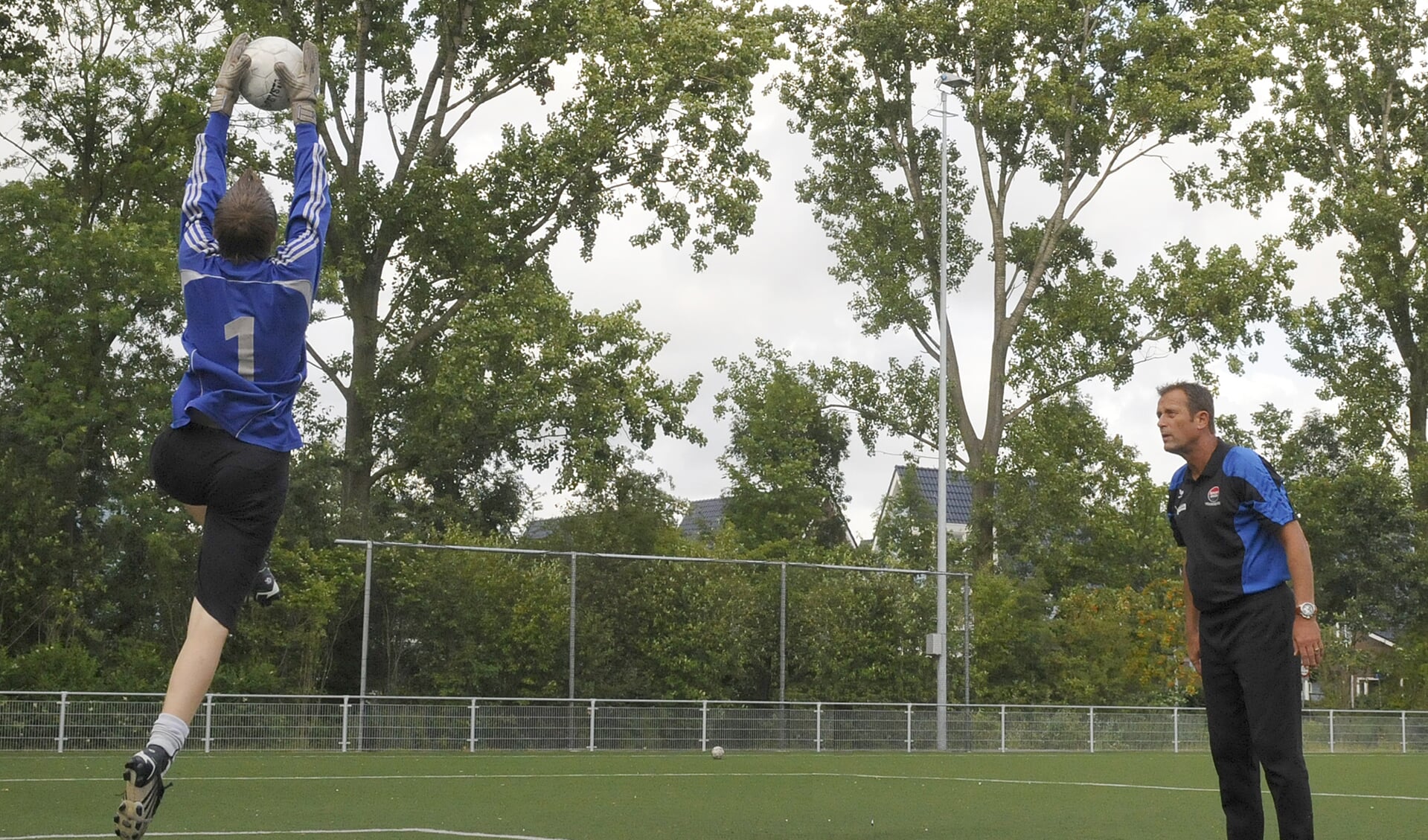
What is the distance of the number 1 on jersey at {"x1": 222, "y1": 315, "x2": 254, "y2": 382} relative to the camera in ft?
13.8

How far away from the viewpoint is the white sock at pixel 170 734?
13.1 feet

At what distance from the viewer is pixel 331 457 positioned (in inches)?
1072

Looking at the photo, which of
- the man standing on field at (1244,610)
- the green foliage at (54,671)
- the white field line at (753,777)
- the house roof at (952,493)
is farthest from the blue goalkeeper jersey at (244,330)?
the house roof at (952,493)

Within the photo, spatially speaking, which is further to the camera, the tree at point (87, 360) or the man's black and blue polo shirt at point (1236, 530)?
the tree at point (87, 360)

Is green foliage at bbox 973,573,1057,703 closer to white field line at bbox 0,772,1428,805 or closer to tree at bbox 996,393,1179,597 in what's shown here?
tree at bbox 996,393,1179,597

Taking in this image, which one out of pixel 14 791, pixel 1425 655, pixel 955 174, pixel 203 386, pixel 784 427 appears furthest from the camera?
pixel 784 427

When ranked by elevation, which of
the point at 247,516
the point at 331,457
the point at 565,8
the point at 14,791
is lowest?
the point at 14,791

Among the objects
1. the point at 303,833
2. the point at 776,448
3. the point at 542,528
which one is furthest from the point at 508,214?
the point at 303,833

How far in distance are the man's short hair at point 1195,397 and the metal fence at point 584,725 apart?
43.1 feet

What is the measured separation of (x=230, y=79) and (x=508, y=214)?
80.9 ft

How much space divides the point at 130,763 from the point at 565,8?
27.0 m

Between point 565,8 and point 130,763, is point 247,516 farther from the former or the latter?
point 565,8

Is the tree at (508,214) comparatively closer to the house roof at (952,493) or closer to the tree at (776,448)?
the tree at (776,448)

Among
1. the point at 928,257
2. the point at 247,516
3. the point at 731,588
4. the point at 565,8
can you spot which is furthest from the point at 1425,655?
the point at 247,516
